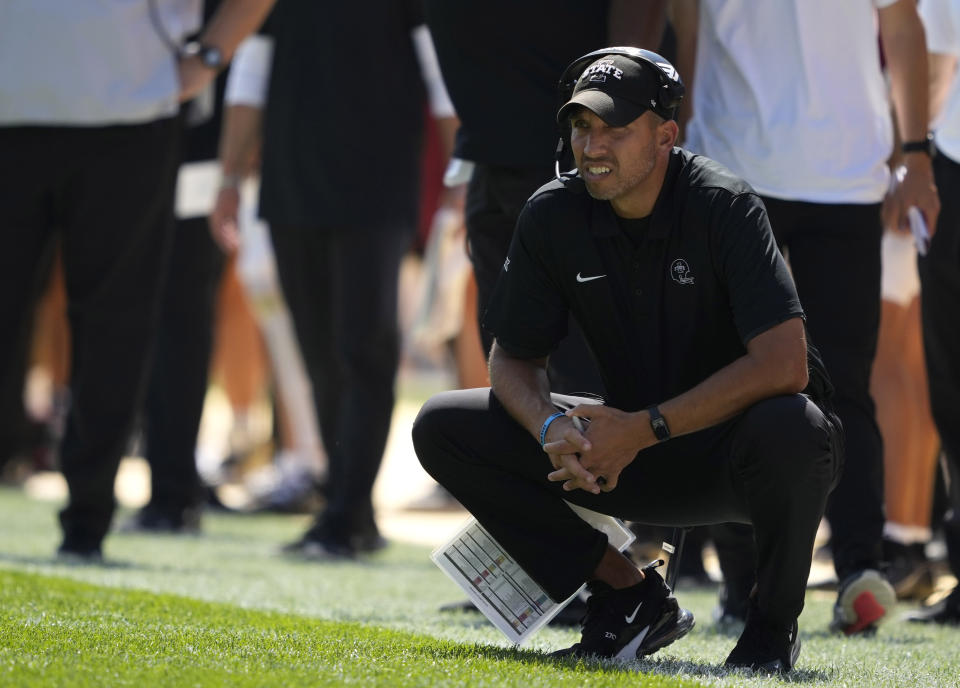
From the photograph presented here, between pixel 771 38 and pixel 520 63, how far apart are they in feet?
2.36

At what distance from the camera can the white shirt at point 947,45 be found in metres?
4.77

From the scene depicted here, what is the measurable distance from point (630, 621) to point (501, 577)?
325 millimetres

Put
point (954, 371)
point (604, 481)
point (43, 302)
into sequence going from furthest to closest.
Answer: point (43, 302) < point (954, 371) < point (604, 481)

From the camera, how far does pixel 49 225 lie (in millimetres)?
5457

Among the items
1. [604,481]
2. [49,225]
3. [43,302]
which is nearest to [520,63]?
[604,481]

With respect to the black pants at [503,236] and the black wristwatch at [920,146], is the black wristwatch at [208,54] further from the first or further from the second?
the black wristwatch at [920,146]

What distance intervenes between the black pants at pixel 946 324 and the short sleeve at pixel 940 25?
386 millimetres

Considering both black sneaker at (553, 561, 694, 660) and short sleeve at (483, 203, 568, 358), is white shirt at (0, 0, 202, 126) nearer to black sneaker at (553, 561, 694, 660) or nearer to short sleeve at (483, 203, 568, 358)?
short sleeve at (483, 203, 568, 358)

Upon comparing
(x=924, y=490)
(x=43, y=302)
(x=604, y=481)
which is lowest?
(x=43, y=302)

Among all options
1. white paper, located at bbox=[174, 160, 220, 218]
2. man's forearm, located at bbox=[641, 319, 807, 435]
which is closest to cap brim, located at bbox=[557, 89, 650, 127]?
man's forearm, located at bbox=[641, 319, 807, 435]

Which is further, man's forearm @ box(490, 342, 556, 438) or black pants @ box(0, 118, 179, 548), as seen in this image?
black pants @ box(0, 118, 179, 548)

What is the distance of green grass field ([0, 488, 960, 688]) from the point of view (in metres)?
3.02

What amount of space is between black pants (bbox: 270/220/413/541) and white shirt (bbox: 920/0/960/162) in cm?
227

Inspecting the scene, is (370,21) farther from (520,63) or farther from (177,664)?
(177,664)
